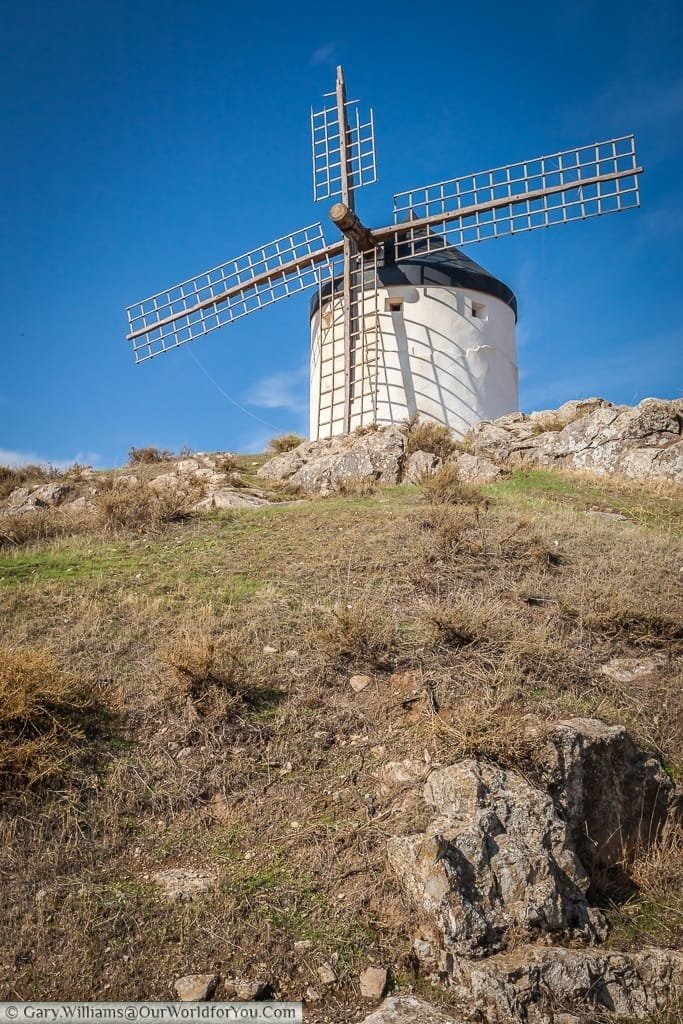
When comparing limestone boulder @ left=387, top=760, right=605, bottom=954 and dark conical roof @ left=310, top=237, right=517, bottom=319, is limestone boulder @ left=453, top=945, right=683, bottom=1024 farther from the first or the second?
dark conical roof @ left=310, top=237, right=517, bottom=319

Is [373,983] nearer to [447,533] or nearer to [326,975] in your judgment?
[326,975]

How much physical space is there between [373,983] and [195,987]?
803mm

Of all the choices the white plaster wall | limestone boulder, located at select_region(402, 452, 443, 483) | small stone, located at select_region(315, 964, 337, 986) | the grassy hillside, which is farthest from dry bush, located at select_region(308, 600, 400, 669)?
the white plaster wall

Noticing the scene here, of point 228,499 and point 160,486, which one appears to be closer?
point 228,499

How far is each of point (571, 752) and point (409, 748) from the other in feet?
3.18

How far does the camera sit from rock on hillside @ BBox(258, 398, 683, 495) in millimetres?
13141

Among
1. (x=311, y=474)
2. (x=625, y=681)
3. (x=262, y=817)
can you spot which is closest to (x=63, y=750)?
(x=262, y=817)

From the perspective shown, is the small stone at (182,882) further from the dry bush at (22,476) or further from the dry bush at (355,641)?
the dry bush at (22,476)

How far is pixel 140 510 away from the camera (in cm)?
1050

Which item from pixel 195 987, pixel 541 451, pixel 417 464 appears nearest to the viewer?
pixel 195 987

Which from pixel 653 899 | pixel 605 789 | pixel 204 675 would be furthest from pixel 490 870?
pixel 204 675

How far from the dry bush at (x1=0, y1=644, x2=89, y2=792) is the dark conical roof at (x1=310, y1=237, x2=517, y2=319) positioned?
13.3 m

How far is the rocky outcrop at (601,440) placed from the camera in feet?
42.7

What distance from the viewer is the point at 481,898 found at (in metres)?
3.94
